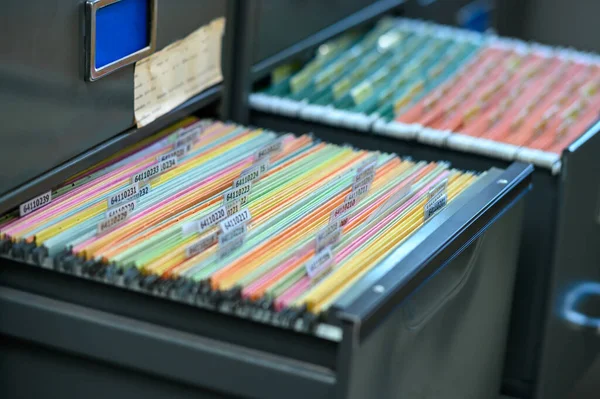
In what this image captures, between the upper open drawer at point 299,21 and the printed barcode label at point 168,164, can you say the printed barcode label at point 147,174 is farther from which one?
the upper open drawer at point 299,21

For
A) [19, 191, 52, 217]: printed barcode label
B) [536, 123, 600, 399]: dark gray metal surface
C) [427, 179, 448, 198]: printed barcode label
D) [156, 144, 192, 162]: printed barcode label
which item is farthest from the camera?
[536, 123, 600, 399]: dark gray metal surface

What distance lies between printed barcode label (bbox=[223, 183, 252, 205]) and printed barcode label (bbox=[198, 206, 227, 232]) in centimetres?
6

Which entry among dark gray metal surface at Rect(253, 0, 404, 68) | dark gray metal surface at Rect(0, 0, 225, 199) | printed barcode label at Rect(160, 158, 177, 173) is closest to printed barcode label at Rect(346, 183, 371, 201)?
printed barcode label at Rect(160, 158, 177, 173)

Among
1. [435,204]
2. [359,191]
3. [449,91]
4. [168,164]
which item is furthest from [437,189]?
[449,91]

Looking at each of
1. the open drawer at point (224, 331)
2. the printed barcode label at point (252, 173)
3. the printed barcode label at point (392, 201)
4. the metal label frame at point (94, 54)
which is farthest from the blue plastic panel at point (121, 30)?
the printed barcode label at point (392, 201)

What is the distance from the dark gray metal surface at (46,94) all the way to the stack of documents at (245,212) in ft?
0.23

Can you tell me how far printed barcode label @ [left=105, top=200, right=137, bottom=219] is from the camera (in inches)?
60.4

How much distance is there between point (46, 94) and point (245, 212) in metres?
0.35

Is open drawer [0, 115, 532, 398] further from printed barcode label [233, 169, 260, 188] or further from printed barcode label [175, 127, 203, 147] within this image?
printed barcode label [175, 127, 203, 147]

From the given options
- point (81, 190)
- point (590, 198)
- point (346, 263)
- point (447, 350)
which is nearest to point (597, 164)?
point (590, 198)

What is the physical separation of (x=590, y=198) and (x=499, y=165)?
0.23 metres

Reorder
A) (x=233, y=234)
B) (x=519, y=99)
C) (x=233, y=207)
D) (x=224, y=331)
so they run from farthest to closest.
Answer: (x=519, y=99), (x=233, y=207), (x=233, y=234), (x=224, y=331)

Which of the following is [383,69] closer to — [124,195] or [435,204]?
[435,204]

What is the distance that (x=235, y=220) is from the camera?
61.4 inches
